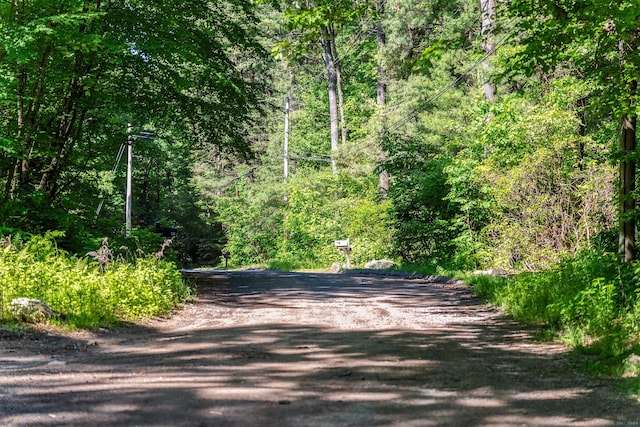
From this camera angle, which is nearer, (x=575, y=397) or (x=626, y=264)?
(x=575, y=397)

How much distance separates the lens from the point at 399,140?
27891 mm

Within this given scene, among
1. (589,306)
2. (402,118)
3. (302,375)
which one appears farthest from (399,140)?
(302,375)

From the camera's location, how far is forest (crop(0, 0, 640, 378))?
9047 millimetres

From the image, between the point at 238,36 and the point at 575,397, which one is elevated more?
the point at 238,36

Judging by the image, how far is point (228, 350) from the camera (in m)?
6.97

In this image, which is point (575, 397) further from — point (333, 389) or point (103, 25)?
point (103, 25)

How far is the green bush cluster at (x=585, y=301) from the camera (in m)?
7.51

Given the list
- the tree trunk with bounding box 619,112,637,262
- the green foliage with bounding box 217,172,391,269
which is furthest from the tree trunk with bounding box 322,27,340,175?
the tree trunk with bounding box 619,112,637,262

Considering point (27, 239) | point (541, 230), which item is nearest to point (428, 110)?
point (541, 230)

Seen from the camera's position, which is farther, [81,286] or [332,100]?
[332,100]

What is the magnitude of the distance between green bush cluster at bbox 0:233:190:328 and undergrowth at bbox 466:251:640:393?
5.68 m

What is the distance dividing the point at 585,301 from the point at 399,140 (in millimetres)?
20105

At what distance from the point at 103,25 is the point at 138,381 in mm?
10598

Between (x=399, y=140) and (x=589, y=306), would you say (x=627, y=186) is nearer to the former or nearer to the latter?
(x=589, y=306)
